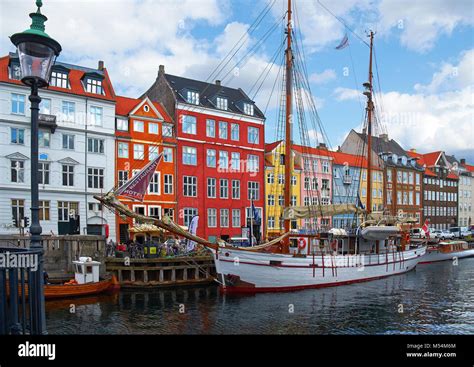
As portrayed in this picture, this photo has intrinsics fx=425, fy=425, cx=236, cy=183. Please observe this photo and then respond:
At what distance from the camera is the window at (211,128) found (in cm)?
4978

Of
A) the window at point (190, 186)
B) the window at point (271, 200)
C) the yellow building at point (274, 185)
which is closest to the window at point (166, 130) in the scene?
the window at point (190, 186)

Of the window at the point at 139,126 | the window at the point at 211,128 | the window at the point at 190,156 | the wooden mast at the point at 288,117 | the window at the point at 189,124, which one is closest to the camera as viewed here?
the wooden mast at the point at 288,117

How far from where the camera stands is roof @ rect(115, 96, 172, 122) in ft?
145

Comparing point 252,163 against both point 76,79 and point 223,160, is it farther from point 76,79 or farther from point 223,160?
point 76,79

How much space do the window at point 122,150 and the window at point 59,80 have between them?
755 centimetres

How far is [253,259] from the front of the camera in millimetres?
28797

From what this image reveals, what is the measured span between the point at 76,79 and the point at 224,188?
20147 mm

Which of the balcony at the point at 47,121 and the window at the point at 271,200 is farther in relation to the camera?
the window at the point at 271,200

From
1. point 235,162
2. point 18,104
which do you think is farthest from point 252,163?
point 18,104

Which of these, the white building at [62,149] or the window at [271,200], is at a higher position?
the white building at [62,149]

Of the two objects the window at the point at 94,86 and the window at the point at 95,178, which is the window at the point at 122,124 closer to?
the window at the point at 94,86

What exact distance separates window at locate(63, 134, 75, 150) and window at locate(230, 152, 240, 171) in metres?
18.8

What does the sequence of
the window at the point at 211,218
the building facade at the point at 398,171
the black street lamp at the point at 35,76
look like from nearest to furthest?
the black street lamp at the point at 35,76, the window at the point at 211,218, the building facade at the point at 398,171
